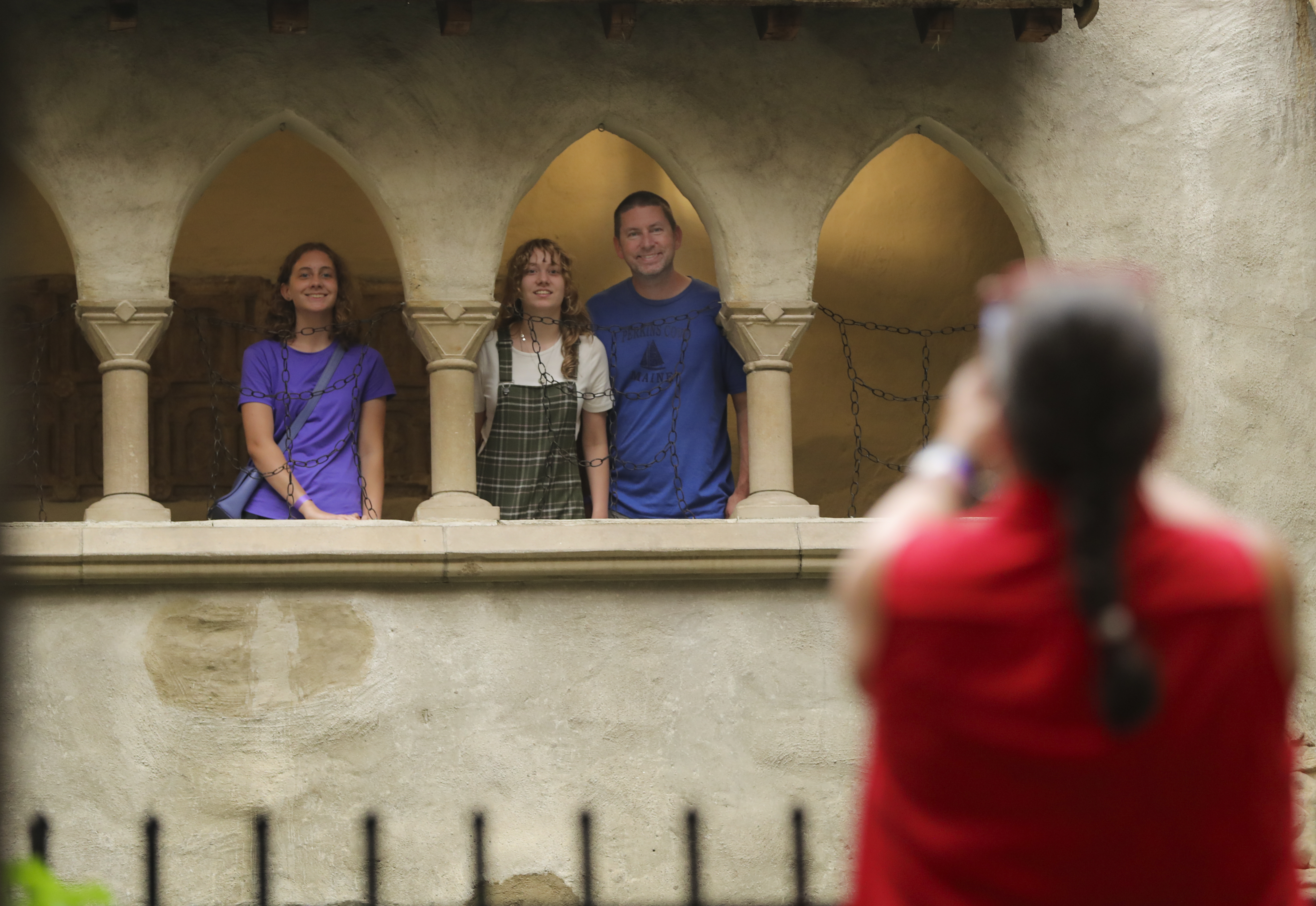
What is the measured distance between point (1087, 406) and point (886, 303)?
6547 millimetres

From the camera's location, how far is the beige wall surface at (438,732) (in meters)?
5.29

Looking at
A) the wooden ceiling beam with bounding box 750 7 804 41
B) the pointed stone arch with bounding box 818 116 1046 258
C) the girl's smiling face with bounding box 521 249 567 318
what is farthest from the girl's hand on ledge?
the wooden ceiling beam with bounding box 750 7 804 41

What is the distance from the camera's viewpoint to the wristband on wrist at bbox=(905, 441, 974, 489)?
5.55 feet

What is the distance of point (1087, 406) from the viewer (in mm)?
1522

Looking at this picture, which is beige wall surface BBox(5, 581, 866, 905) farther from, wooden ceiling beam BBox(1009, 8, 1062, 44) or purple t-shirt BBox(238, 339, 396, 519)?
wooden ceiling beam BBox(1009, 8, 1062, 44)

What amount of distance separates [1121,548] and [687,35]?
15.6ft

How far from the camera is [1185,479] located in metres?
5.98

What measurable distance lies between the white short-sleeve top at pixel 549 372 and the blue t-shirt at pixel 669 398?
79mm

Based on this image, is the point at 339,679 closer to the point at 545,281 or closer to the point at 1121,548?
the point at 545,281

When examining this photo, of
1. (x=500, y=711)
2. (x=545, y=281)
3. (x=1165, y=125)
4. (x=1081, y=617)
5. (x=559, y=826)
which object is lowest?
(x=559, y=826)

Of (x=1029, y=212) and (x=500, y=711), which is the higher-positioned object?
(x=1029, y=212)

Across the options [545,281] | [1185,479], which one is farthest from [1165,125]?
[545,281]

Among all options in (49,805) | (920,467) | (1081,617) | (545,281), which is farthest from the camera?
(545,281)

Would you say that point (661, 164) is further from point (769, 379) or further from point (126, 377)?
point (126, 377)
